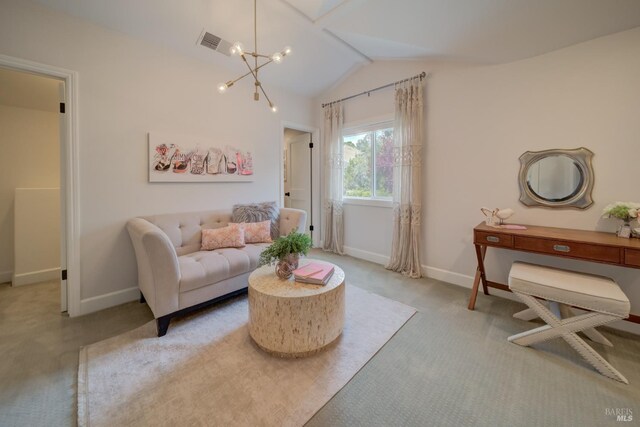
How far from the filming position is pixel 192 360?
1699mm

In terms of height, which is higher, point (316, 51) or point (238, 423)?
point (316, 51)

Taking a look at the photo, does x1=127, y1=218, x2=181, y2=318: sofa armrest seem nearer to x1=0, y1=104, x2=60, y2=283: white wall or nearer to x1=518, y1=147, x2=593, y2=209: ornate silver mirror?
x1=0, y1=104, x2=60, y2=283: white wall

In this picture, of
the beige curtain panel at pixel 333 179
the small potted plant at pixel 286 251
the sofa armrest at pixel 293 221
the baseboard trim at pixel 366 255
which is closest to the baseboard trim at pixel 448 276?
the baseboard trim at pixel 366 255

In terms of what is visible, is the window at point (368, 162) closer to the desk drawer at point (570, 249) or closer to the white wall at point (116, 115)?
the desk drawer at point (570, 249)

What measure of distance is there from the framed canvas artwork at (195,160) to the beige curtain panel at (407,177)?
207 centimetres

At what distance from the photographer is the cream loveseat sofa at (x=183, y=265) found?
1.93 metres

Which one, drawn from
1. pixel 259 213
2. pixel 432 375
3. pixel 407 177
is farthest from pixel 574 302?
pixel 259 213

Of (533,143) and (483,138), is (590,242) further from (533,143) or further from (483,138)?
(483,138)

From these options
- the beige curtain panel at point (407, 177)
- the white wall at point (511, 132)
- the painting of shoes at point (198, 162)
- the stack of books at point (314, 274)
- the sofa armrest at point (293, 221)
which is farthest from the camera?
the sofa armrest at point (293, 221)

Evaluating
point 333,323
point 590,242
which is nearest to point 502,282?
point 590,242

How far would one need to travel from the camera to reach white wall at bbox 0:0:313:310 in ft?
6.86

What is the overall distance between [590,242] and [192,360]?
2939 mm

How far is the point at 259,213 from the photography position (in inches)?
130

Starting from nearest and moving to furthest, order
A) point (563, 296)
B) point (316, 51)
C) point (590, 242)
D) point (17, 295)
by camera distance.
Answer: point (563, 296) < point (590, 242) < point (17, 295) < point (316, 51)
